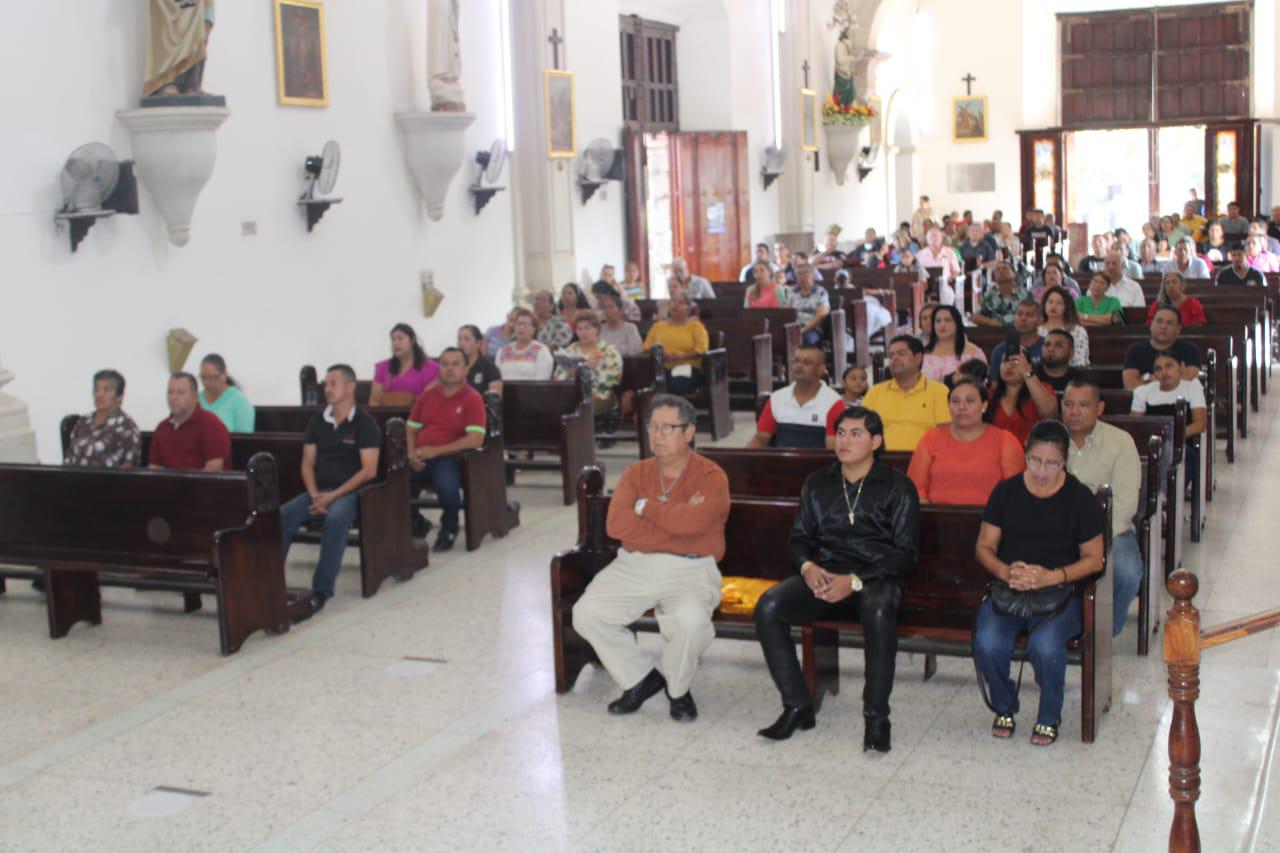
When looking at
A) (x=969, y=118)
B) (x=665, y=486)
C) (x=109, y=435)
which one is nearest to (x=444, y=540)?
(x=109, y=435)

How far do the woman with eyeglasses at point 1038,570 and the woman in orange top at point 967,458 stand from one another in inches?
23.6

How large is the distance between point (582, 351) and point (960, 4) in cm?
2060

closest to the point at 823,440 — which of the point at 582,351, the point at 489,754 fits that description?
the point at 489,754

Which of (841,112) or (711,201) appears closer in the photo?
(711,201)

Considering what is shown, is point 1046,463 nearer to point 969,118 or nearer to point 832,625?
point 832,625

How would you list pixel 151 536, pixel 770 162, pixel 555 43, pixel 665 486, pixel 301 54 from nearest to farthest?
pixel 665 486
pixel 151 536
pixel 301 54
pixel 555 43
pixel 770 162

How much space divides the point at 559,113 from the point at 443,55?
2.28 m

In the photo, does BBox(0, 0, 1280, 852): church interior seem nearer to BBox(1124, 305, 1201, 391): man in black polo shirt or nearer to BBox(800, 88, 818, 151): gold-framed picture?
BBox(1124, 305, 1201, 391): man in black polo shirt

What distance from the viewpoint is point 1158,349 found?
873 cm

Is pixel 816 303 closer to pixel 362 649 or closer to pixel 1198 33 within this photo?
pixel 362 649

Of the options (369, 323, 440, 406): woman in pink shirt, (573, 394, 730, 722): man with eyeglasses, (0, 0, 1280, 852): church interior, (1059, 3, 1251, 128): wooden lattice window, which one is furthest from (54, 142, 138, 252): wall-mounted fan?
(1059, 3, 1251, 128): wooden lattice window

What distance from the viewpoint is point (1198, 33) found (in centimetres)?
2698

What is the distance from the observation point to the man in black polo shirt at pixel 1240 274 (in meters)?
14.3

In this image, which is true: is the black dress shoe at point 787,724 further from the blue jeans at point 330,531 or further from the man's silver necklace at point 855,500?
the blue jeans at point 330,531
